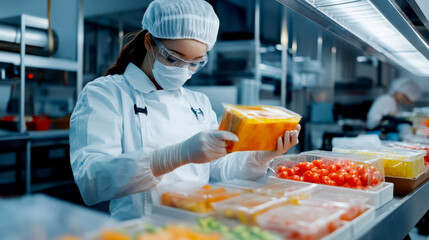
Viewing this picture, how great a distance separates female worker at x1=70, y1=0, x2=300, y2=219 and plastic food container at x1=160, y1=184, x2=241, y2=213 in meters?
0.09

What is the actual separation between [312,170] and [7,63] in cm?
359

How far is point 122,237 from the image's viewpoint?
2.69 ft

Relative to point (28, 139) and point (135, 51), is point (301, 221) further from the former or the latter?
point (28, 139)

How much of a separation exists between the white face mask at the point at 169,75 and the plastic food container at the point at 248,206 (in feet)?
2.44

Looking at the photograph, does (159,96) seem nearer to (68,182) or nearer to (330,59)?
(68,182)

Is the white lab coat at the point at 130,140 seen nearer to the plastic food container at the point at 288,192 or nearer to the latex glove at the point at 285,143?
the latex glove at the point at 285,143

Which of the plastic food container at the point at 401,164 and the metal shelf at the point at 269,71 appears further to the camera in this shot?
the metal shelf at the point at 269,71

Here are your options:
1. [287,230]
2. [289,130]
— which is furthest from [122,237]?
[289,130]

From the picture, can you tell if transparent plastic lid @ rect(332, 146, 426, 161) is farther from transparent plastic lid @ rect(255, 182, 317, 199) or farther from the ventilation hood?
transparent plastic lid @ rect(255, 182, 317, 199)

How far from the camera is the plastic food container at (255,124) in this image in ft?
4.28

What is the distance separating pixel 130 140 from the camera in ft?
5.34

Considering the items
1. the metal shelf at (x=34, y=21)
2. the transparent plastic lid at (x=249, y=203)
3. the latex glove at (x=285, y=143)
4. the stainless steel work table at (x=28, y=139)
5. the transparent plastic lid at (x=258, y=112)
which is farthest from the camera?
the metal shelf at (x=34, y=21)

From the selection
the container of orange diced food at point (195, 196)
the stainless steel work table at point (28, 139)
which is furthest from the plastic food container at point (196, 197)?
the stainless steel work table at point (28, 139)

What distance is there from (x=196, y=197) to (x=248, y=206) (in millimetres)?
171
